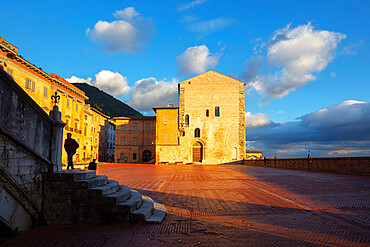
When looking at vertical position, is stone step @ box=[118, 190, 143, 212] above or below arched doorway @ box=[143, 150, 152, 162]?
above

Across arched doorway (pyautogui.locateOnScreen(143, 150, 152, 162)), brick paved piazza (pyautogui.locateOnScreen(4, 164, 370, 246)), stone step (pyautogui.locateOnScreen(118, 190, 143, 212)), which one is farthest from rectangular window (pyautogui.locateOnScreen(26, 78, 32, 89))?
arched doorway (pyautogui.locateOnScreen(143, 150, 152, 162))

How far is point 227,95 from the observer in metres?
40.1

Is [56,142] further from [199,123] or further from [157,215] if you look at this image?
[199,123]

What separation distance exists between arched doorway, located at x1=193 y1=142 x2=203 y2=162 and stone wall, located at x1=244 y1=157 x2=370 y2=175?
48.5ft

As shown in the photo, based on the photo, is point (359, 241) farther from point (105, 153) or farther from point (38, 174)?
point (105, 153)

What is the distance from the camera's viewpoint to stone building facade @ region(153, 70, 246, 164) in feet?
128

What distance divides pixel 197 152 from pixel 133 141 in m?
16.9

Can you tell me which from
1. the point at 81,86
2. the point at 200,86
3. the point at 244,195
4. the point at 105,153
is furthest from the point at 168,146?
the point at 81,86

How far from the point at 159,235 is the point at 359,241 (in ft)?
11.6

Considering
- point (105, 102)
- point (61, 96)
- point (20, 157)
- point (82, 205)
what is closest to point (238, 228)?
point (82, 205)

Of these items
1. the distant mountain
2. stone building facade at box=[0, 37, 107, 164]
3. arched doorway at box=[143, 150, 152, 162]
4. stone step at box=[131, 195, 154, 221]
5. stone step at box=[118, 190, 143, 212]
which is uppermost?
the distant mountain

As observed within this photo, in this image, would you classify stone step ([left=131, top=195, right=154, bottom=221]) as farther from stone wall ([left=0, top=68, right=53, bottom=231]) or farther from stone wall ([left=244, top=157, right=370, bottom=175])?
stone wall ([left=244, top=157, right=370, bottom=175])

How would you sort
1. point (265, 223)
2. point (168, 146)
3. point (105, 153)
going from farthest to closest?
point (105, 153) < point (168, 146) < point (265, 223)

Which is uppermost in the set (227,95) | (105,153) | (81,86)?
(81,86)
